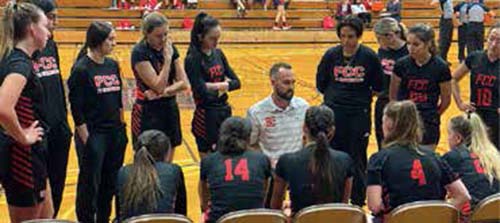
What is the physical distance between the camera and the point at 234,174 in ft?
14.6

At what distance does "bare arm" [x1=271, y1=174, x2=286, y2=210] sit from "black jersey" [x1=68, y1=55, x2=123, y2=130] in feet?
5.12

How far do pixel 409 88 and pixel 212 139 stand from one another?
1797mm

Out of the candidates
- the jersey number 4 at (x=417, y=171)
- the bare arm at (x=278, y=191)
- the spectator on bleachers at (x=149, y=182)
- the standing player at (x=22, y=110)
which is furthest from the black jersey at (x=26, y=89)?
the jersey number 4 at (x=417, y=171)

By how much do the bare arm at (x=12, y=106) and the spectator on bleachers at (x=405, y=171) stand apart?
2069 mm

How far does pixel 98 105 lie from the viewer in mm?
5551

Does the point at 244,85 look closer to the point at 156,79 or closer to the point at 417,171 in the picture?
the point at 156,79

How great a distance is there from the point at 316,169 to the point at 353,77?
208cm

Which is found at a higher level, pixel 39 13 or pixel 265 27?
pixel 39 13

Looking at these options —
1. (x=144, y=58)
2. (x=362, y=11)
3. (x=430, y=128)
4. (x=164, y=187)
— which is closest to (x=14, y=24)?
(x=164, y=187)

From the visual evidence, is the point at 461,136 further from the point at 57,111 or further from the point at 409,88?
the point at 57,111

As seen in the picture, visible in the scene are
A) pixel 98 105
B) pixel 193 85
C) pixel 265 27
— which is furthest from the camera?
pixel 265 27

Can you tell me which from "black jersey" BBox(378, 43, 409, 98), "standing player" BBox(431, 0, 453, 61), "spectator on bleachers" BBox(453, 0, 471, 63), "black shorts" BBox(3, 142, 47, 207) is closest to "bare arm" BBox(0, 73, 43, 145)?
"black shorts" BBox(3, 142, 47, 207)

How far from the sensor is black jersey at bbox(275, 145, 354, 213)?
449 cm

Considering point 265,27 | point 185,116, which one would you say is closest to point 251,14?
point 265,27
